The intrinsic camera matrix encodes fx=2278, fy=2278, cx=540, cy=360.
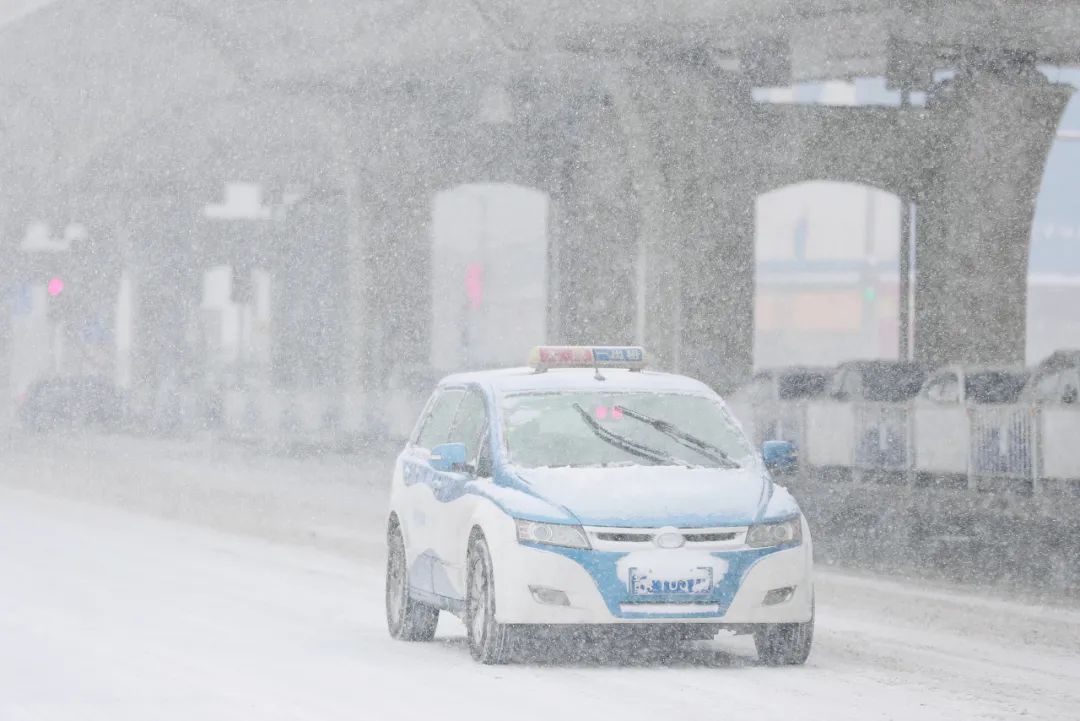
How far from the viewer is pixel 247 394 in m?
48.7

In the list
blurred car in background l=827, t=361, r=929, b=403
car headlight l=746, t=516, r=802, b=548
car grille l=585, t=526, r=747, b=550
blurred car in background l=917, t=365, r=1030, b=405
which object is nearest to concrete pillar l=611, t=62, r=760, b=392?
blurred car in background l=827, t=361, r=929, b=403

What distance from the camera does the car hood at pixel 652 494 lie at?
35.4ft

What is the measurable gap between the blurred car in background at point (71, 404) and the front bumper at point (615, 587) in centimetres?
4732

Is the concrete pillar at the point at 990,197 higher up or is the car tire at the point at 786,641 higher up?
the concrete pillar at the point at 990,197

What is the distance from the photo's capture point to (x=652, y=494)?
10922 millimetres

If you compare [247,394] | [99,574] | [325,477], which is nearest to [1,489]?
[325,477]

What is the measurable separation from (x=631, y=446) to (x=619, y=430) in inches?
9.1

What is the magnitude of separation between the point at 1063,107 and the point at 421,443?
122 ft

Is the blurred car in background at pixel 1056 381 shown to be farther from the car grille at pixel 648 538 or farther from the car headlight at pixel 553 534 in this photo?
the car headlight at pixel 553 534

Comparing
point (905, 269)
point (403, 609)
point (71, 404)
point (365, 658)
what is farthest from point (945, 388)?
point (71, 404)

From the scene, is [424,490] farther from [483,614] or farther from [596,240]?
[596,240]

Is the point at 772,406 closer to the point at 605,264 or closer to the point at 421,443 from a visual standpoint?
the point at 421,443

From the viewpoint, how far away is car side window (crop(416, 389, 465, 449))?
13008mm

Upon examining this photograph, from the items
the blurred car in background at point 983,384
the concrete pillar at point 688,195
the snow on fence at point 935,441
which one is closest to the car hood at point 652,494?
the snow on fence at point 935,441
